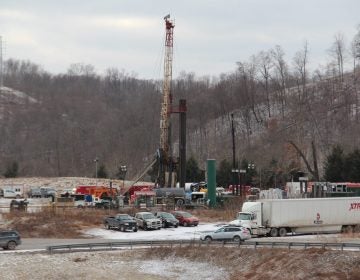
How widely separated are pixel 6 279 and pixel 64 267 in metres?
3.68

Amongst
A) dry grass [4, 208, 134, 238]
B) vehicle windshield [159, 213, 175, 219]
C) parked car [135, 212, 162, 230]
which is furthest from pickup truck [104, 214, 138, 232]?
vehicle windshield [159, 213, 175, 219]

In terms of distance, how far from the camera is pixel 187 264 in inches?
1559

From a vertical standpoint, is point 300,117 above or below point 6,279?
above

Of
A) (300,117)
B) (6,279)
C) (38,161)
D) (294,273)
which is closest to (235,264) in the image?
(294,273)

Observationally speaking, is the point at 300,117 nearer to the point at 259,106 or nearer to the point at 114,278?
the point at 259,106

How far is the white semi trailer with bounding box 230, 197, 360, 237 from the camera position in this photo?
2008 inches

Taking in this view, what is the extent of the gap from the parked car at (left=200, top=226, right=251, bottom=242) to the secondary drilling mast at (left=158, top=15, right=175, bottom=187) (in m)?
53.3

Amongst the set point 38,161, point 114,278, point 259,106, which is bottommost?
point 114,278

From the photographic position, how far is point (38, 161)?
18162 cm

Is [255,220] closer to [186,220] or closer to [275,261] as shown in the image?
[186,220]

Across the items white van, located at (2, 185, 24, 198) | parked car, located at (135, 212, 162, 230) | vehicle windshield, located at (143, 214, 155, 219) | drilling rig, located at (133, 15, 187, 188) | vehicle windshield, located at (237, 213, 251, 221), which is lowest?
parked car, located at (135, 212, 162, 230)

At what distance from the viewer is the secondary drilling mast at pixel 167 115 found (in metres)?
101

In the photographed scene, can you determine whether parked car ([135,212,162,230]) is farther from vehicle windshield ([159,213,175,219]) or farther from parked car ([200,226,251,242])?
parked car ([200,226,251,242])

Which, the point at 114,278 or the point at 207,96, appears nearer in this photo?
the point at 114,278
